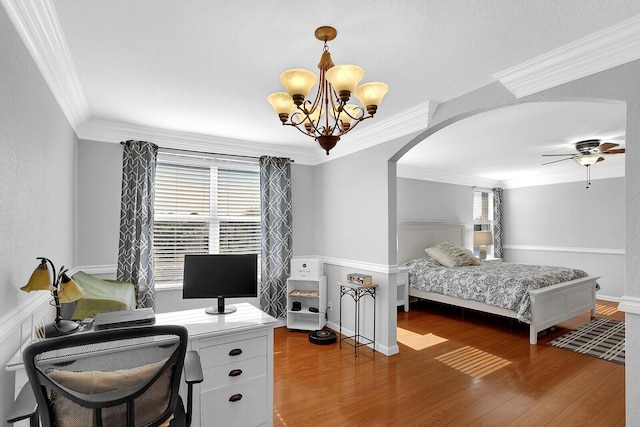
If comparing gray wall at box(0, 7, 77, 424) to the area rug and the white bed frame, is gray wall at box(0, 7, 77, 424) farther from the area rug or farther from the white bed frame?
the area rug

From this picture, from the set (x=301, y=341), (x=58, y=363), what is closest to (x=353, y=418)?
(x=301, y=341)

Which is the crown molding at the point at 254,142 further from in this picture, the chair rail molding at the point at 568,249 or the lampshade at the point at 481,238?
the chair rail molding at the point at 568,249

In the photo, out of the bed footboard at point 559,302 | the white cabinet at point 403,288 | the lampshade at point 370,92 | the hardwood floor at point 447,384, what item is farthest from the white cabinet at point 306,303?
the lampshade at point 370,92

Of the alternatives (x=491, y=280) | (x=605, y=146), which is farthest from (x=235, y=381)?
(x=605, y=146)

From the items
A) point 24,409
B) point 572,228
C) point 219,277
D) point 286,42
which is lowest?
point 24,409

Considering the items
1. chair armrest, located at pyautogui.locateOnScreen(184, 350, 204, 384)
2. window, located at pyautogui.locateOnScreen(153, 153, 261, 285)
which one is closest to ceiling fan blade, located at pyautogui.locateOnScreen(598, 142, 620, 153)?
window, located at pyautogui.locateOnScreen(153, 153, 261, 285)

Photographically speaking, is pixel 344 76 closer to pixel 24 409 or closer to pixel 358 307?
pixel 24 409

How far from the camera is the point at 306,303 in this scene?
15.0 ft

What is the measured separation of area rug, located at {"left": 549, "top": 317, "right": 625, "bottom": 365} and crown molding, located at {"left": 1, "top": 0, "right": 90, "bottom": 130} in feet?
17.4

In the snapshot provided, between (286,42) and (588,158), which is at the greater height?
(286,42)

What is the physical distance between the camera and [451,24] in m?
1.85

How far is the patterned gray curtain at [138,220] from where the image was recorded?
357 cm

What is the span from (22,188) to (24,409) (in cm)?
107

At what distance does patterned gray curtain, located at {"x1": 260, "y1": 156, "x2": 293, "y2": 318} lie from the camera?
4387mm
